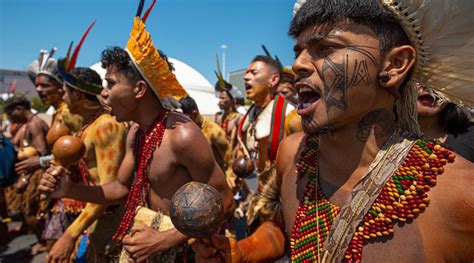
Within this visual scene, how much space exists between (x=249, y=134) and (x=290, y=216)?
3638mm

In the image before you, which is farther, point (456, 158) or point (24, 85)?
point (24, 85)

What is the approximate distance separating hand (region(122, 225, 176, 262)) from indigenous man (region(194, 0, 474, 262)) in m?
0.78

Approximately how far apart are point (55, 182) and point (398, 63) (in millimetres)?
2306

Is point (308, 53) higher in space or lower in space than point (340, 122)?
higher

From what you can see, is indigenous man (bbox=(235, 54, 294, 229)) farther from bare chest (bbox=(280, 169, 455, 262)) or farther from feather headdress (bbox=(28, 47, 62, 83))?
feather headdress (bbox=(28, 47, 62, 83))

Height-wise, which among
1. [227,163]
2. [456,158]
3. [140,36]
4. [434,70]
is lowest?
[227,163]

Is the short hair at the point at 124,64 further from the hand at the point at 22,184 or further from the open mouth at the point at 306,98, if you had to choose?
the hand at the point at 22,184

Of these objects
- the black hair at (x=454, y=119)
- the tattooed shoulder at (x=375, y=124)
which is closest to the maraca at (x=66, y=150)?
the tattooed shoulder at (x=375, y=124)

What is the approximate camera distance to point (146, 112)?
9.35ft

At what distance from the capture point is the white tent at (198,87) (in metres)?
25.7

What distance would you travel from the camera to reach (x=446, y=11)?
1.38 meters

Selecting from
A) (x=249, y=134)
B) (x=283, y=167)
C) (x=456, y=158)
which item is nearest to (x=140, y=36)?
(x=283, y=167)

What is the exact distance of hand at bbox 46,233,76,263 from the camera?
2.70 m

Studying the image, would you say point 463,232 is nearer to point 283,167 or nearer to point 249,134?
point 283,167
